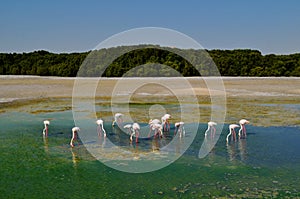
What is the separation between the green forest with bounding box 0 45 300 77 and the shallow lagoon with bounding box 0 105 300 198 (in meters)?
32.4

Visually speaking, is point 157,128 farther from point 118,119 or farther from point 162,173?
point 162,173

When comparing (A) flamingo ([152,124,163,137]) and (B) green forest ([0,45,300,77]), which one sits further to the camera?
(B) green forest ([0,45,300,77])

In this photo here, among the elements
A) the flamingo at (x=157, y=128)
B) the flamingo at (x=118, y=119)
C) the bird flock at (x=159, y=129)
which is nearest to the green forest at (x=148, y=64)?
the flamingo at (x=118, y=119)

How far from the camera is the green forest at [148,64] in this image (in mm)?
51531

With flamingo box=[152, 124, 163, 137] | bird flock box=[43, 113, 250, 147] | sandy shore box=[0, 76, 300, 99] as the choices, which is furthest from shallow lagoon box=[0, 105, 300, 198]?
sandy shore box=[0, 76, 300, 99]

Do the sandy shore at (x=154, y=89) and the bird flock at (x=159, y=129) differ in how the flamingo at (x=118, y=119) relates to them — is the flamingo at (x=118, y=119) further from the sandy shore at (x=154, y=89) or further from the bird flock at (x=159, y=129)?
the sandy shore at (x=154, y=89)

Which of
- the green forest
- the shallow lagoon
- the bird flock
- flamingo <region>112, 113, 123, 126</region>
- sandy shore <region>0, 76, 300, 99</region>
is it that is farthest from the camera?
the green forest

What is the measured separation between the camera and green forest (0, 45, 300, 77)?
5153 centimetres

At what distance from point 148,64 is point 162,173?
46.2m

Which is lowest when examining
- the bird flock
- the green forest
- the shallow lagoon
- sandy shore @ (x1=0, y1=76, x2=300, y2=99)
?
the shallow lagoon

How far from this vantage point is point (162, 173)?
377 inches

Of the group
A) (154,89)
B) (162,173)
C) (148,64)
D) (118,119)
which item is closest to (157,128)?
(118,119)

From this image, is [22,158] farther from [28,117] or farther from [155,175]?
[28,117]

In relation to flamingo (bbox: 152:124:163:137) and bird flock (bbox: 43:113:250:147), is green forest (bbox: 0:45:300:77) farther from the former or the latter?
flamingo (bbox: 152:124:163:137)
